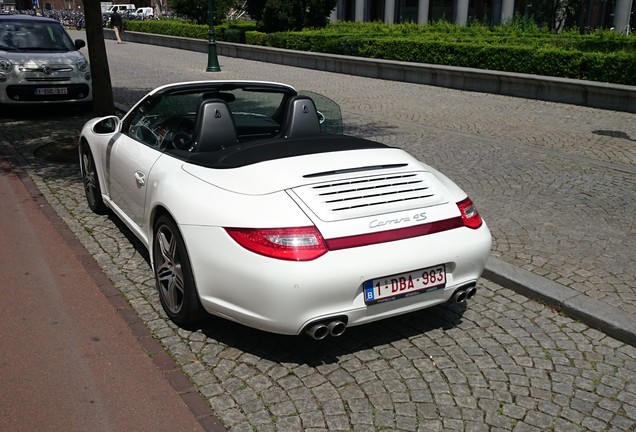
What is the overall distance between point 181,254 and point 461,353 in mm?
1885

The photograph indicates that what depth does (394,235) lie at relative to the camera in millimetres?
3688

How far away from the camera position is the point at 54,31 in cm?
1321

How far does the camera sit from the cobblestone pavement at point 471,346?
3.41 m

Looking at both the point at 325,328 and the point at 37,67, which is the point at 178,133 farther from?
the point at 37,67

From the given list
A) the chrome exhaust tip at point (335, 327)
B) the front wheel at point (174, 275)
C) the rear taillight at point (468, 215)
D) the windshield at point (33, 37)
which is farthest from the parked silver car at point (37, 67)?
the chrome exhaust tip at point (335, 327)

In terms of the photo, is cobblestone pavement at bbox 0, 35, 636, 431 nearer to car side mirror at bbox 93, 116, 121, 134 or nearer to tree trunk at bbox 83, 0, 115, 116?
car side mirror at bbox 93, 116, 121, 134

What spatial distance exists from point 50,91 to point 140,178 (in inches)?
319

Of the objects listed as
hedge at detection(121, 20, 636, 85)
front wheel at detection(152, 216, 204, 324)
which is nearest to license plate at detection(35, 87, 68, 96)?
front wheel at detection(152, 216, 204, 324)

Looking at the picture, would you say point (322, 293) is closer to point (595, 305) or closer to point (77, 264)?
point (595, 305)

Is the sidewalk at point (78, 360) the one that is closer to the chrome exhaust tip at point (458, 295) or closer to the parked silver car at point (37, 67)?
the chrome exhaust tip at point (458, 295)

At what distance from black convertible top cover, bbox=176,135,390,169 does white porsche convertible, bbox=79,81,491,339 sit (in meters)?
0.01

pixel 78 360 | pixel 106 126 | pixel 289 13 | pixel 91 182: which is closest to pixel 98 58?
pixel 91 182

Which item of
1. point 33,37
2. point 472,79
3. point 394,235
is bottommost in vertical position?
point 472,79

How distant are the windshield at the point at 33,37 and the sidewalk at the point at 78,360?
324 inches
